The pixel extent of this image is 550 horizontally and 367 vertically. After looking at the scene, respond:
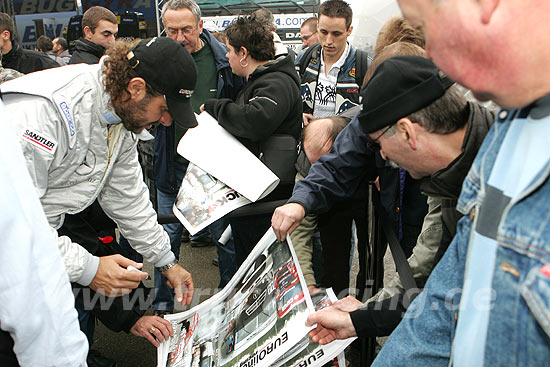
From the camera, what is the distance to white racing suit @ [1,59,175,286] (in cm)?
160

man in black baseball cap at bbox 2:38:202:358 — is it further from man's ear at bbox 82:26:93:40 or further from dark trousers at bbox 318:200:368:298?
man's ear at bbox 82:26:93:40

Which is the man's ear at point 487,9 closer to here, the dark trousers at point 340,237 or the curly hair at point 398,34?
the dark trousers at point 340,237

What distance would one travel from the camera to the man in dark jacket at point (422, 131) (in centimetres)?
135

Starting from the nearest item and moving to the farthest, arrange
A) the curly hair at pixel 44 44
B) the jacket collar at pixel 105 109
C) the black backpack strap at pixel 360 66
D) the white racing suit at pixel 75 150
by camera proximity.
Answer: the white racing suit at pixel 75 150, the jacket collar at pixel 105 109, the black backpack strap at pixel 360 66, the curly hair at pixel 44 44

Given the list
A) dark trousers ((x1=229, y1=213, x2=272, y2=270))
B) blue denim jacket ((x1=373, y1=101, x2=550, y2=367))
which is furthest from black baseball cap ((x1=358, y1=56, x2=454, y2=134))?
dark trousers ((x1=229, y1=213, x2=272, y2=270))

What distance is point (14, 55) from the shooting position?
462cm

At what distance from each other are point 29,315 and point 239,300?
3.07 feet

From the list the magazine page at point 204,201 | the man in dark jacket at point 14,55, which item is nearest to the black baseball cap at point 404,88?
the magazine page at point 204,201

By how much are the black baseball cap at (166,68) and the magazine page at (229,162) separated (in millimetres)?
276

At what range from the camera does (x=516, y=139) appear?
0.68 meters

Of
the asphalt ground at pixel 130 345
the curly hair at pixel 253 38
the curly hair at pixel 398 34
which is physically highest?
the curly hair at pixel 398 34

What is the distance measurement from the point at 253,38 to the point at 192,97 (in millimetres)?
947

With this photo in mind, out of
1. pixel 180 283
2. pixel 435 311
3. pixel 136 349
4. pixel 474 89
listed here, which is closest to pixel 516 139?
pixel 474 89

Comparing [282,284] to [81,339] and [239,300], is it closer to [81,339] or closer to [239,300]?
[239,300]
